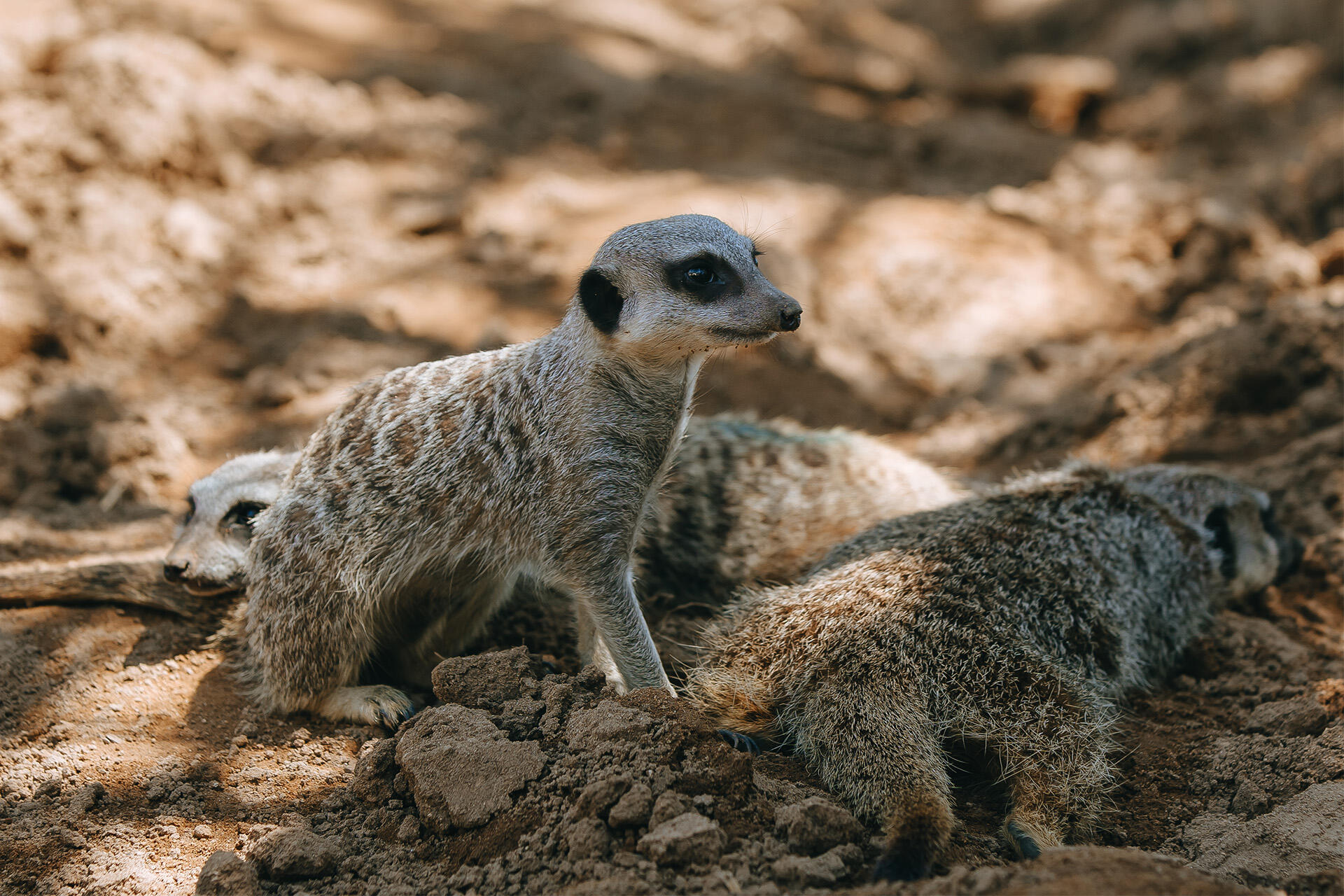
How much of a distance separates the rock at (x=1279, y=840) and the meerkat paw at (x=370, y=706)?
7.34ft

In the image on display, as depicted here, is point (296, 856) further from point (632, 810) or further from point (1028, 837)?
point (1028, 837)

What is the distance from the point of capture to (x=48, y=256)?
568cm

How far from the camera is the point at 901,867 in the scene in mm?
2248

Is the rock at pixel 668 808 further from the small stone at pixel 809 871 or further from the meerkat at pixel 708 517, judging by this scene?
the meerkat at pixel 708 517

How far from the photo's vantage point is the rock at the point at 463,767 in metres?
2.51

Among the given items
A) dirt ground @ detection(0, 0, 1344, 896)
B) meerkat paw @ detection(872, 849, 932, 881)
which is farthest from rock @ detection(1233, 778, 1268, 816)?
meerkat paw @ detection(872, 849, 932, 881)

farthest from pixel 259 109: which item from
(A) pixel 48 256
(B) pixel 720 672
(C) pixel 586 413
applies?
(B) pixel 720 672

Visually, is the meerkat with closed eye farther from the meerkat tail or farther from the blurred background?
the blurred background

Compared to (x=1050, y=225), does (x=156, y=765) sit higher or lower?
lower

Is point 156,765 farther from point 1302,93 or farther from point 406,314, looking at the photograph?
point 1302,93

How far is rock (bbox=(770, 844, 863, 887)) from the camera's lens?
224 cm

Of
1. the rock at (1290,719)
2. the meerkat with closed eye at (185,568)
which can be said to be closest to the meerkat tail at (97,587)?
the meerkat with closed eye at (185,568)

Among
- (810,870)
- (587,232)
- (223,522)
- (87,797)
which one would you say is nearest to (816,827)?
(810,870)

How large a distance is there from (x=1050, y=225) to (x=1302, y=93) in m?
3.68
